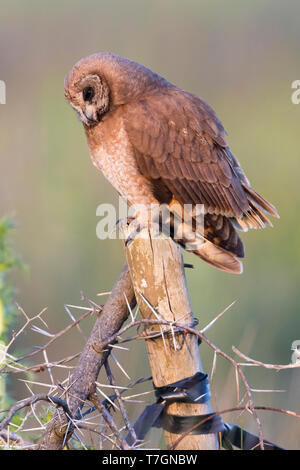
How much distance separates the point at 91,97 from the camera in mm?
3053

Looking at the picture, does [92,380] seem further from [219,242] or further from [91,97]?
[91,97]

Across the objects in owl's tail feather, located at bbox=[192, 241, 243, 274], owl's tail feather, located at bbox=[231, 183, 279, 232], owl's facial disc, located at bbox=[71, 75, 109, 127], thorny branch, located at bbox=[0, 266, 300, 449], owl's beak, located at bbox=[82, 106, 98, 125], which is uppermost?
owl's facial disc, located at bbox=[71, 75, 109, 127]

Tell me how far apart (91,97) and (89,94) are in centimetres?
2

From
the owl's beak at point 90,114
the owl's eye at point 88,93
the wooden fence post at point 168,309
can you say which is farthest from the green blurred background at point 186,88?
the wooden fence post at point 168,309

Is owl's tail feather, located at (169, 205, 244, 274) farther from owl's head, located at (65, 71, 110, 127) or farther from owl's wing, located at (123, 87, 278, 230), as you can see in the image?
owl's head, located at (65, 71, 110, 127)

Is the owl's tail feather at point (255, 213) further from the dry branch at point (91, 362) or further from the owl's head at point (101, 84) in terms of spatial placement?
the dry branch at point (91, 362)

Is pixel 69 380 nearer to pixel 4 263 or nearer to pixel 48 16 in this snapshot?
pixel 4 263

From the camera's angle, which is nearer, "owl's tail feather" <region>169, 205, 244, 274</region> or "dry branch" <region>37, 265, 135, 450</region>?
"dry branch" <region>37, 265, 135, 450</region>

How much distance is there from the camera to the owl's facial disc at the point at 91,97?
303 cm

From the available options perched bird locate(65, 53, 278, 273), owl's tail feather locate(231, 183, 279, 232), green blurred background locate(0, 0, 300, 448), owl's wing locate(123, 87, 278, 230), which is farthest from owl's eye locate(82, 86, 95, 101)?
green blurred background locate(0, 0, 300, 448)

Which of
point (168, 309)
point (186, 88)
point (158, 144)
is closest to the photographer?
point (168, 309)

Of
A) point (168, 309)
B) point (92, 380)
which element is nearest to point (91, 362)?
point (92, 380)

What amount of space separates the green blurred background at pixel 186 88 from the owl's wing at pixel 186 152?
1.65 meters

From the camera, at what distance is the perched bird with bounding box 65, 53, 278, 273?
3.02 metres
